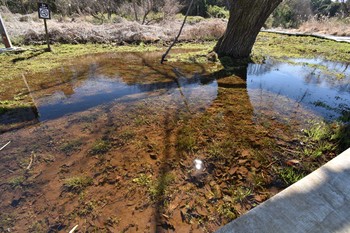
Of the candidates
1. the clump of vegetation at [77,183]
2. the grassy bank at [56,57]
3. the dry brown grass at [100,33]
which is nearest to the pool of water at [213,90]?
the grassy bank at [56,57]

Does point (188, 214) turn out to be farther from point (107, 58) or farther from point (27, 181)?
point (107, 58)

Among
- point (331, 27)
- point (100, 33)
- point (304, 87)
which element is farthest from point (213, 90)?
point (331, 27)

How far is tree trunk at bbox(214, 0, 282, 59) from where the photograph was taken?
17.8 ft

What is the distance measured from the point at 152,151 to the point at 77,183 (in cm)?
79

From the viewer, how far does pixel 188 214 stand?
4.95ft

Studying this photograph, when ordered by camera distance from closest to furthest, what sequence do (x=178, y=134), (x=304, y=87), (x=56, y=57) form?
1. (x=178, y=134)
2. (x=304, y=87)
3. (x=56, y=57)

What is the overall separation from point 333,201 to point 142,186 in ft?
4.86

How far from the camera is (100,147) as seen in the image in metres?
2.21

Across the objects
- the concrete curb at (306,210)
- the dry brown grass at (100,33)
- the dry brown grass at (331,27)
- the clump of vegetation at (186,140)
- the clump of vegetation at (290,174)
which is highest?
the dry brown grass at (331,27)

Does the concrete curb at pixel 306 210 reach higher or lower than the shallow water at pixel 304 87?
higher

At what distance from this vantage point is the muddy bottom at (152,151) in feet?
5.00

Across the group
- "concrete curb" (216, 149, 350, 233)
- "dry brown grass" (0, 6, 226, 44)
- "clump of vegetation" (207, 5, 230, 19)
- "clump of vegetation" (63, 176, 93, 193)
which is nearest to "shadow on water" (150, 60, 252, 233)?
"concrete curb" (216, 149, 350, 233)

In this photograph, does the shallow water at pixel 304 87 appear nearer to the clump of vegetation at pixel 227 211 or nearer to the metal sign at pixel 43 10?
the clump of vegetation at pixel 227 211

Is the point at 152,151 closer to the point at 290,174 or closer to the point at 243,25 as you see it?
the point at 290,174
